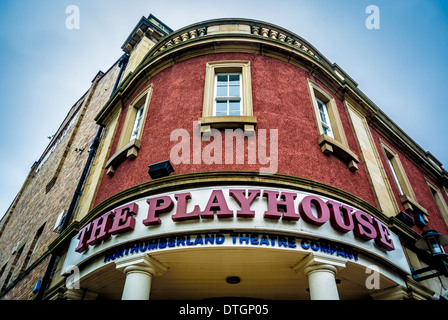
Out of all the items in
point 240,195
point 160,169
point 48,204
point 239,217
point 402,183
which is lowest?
point 239,217

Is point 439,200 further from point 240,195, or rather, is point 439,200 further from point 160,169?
point 160,169

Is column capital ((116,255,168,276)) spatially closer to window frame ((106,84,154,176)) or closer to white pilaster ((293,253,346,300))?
white pilaster ((293,253,346,300))

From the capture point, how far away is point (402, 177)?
12805mm

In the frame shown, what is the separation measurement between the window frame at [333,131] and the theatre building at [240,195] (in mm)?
46

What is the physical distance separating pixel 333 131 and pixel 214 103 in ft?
13.0

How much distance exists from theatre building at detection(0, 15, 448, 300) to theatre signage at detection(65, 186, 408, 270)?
0.03 meters

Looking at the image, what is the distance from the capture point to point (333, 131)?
10430mm

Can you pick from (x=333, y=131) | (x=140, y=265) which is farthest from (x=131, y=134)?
(x=333, y=131)

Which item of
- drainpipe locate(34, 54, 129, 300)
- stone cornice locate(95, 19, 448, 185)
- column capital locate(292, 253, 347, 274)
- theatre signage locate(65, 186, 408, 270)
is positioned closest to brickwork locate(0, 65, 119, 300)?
drainpipe locate(34, 54, 129, 300)

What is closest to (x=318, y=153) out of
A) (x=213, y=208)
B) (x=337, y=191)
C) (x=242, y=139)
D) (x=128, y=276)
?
(x=337, y=191)

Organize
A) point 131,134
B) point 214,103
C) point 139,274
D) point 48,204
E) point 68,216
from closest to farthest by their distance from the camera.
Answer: point 139,274, point 214,103, point 131,134, point 68,216, point 48,204

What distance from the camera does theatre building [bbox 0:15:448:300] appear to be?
22.8ft

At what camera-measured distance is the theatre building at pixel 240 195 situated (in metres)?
6.96

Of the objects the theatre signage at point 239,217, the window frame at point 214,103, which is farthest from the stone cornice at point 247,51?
the theatre signage at point 239,217
